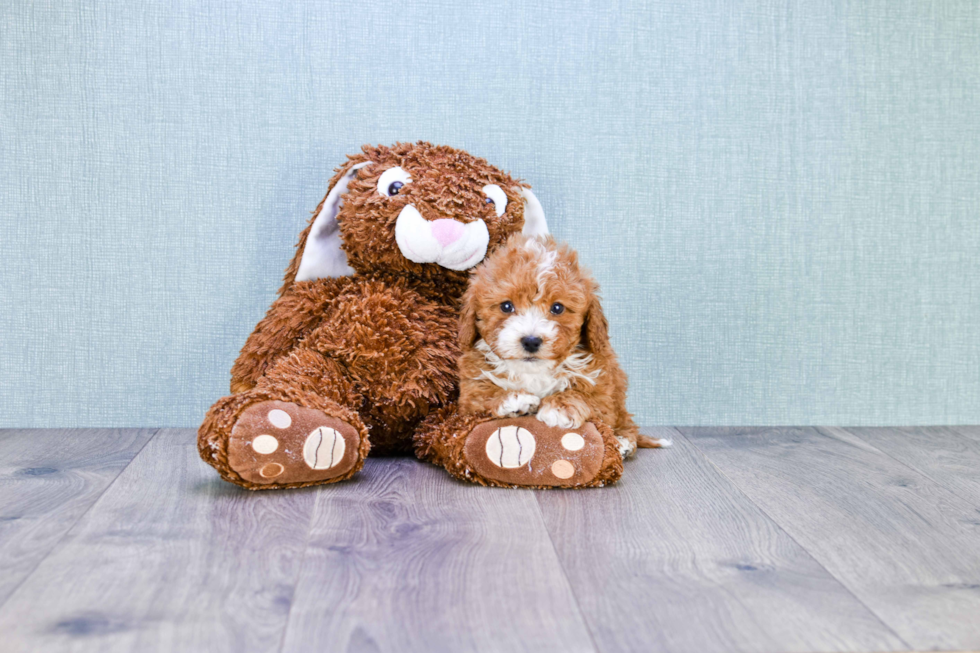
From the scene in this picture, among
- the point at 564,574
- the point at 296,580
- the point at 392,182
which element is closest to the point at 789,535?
the point at 564,574

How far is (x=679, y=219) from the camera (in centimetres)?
162

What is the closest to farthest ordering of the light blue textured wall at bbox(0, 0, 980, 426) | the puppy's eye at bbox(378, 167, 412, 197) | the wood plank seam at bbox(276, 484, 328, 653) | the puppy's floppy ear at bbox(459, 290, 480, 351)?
the wood plank seam at bbox(276, 484, 328, 653) → the puppy's floppy ear at bbox(459, 290, 480, 351) → the puppy's eye at bbox(378, 167, 412, 197) → the light blue textured wall at bbox(0, 0, 980, 426)

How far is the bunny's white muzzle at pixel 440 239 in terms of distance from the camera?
1.24 meters

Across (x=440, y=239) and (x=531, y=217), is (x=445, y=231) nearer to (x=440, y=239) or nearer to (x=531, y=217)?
(x=440, y=239)

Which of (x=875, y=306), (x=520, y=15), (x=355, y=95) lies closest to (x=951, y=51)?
(x=875, y=306)

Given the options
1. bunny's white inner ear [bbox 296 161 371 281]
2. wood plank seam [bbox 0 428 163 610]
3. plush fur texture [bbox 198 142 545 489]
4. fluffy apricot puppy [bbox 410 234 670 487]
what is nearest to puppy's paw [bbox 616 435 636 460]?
fluffy apricot puppy [bbox 410 234 670 487]

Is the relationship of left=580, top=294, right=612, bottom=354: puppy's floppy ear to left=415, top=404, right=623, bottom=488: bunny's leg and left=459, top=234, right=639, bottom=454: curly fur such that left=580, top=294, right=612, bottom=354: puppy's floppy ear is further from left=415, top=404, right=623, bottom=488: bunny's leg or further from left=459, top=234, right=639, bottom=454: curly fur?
left=415, top=404, right=623, bottom=488: bunny's leg

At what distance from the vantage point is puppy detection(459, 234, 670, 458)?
3.71 ft

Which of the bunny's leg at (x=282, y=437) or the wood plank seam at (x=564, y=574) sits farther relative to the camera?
the bunny's leg at (x=282, y=437)

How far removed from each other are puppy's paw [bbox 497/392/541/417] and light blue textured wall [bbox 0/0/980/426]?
52 centimetres

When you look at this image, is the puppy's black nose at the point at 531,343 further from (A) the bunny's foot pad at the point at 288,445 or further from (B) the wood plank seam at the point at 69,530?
(B) the wood plank seam at the point at 69,530

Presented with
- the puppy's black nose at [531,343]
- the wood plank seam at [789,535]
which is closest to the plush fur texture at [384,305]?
the puppy's black nose at [531,343]

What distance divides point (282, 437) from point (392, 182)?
17.3 inches

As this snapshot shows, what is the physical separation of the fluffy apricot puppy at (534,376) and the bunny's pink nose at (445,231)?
7 cm
